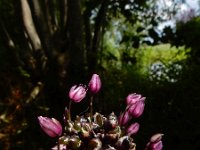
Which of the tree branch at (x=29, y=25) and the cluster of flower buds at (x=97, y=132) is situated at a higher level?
the tree branch at (x=29, y=25)

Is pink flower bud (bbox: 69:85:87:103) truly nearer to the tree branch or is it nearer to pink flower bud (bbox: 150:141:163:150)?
pink flower bud (bbox: 150:141:163:150)

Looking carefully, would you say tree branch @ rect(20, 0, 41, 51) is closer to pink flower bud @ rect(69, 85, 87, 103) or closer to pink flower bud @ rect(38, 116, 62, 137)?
pink flower bud @ rect(69, 85, 87, 103)

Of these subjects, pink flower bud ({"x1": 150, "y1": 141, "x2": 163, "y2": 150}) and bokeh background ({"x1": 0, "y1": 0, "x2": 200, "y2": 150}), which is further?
bokeh background ({"x1": 0, "y1": 0, "x2": 200, "y2": 150})

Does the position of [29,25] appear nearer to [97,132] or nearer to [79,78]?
[79,78]

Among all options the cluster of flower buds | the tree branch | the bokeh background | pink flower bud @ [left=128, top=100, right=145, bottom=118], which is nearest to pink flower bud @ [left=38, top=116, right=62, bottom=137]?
the cluster of flower buds

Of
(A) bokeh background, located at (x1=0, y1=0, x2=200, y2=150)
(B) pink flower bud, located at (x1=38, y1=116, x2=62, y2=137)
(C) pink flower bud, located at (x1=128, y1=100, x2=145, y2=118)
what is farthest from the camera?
(A) bokeh background, located at (x1=0, y1=0, x2=200, y2=150)

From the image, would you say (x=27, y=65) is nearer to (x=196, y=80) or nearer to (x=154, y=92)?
(x=154, y=92)

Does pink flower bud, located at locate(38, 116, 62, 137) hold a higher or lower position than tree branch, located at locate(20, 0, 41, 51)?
lower

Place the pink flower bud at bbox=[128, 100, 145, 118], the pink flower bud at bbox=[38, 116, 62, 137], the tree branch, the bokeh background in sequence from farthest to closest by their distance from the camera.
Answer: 1. the tree branch
2. the bokeh background
3. the pink flower bud at bbox=[128, 100, 145, 118]
4. the pink flower bud at bbox=[38, 116, 62, 137]

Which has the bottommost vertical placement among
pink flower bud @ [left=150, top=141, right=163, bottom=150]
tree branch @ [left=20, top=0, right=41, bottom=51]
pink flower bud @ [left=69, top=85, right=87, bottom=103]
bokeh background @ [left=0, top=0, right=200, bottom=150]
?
pink flower bud @ [left=150, top=141, right=163, bottom=150]

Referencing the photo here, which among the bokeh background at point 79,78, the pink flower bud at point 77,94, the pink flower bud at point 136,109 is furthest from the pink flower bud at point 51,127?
the bokeh background at point 79,78

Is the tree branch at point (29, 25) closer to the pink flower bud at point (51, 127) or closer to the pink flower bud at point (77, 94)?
the pink flower bud at point (77, 94)
